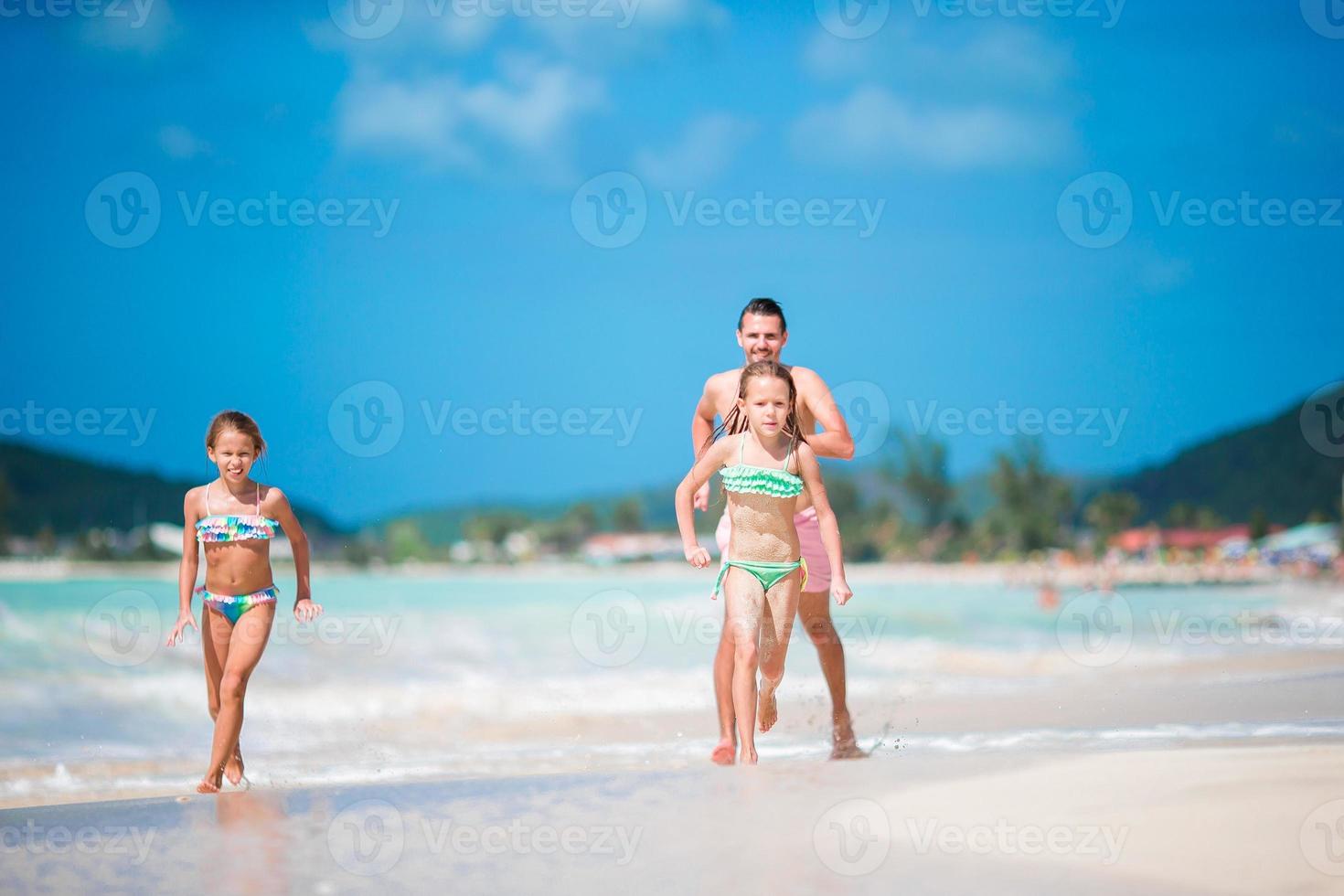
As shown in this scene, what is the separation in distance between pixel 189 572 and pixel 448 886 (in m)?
2.27

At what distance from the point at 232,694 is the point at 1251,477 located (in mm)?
94479

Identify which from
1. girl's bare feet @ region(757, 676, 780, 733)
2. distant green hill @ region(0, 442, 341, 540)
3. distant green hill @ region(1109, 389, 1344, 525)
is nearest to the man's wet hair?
girl's bare feet @ region(757, 676, 780, 733)

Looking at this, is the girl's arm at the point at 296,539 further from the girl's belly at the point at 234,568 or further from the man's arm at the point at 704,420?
the man's arm at the point at 704,420

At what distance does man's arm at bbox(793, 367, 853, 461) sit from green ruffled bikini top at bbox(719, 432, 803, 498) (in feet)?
0.80

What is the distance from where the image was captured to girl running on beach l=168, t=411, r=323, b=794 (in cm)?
546

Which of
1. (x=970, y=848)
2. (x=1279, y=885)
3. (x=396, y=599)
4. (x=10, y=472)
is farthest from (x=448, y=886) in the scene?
(x=10, y=472)

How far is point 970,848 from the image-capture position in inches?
161

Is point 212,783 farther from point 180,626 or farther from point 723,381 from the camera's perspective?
point 723,381

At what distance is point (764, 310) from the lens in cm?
589

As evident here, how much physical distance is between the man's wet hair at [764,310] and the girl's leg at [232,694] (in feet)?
7.86

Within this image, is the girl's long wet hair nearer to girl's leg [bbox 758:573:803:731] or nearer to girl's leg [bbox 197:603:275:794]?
girl's leg [bbox 758:573:803:731]

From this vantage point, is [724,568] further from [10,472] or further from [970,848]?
[10,472]

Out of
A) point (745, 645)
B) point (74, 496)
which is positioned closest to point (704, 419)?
point (745, 645)

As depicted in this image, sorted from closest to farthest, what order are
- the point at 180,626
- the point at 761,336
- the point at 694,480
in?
the point at 180,626, the point at 694,480, the point at 761,336
